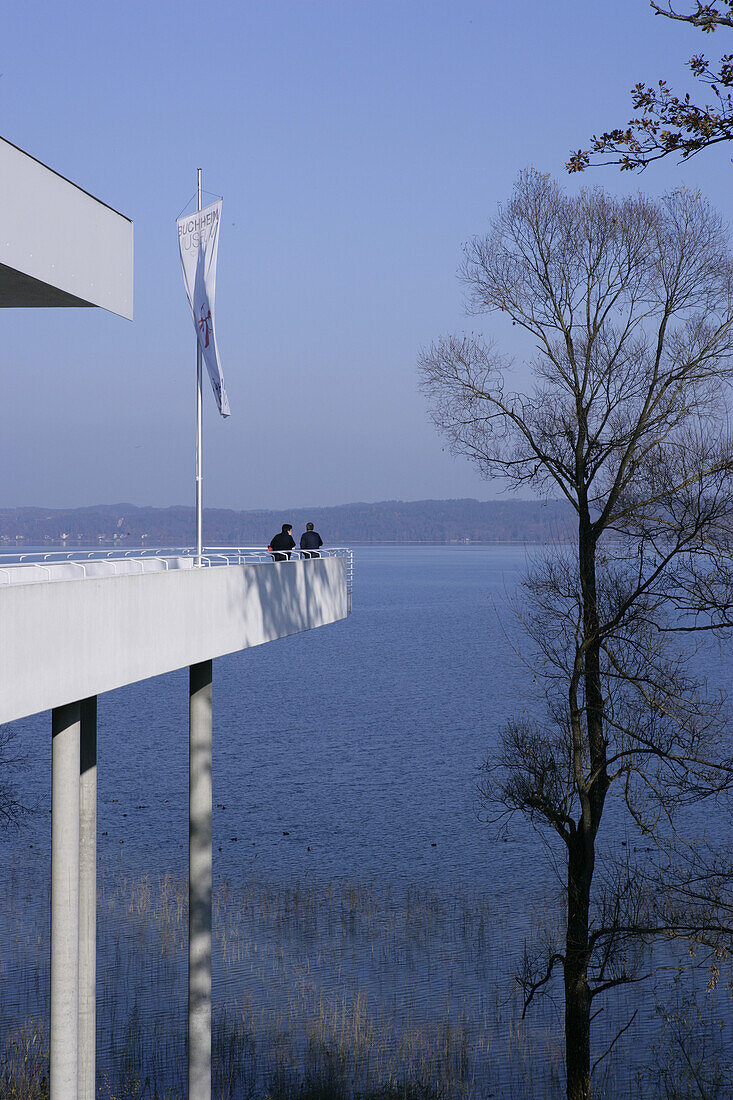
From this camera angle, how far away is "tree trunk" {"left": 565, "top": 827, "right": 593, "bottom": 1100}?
1781 centimetres

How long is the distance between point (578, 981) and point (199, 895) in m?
7.20

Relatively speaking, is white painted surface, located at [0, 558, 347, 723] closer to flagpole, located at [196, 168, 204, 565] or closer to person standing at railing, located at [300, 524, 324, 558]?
flagpole, located at [196, 168, 204, 565]

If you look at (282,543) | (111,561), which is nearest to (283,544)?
(282,543)

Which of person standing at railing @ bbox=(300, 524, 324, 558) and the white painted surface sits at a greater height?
person standing at railing @ bbox=(300, 524, 324, 558)

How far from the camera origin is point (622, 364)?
63.9ft

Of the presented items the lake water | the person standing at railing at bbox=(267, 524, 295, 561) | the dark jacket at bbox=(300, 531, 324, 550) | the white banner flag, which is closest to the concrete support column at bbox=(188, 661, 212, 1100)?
the person standing at railing at bbox=(267, 524, 295, 561)

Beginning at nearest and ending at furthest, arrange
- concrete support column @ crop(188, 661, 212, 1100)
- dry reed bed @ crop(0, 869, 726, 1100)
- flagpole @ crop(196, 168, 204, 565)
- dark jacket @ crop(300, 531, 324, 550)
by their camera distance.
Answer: concrete support column @ crop(188, 661, 212, 1100) → flagpole @ crop(196, 168, 204, 565) → dry reed bed @ crop(0, 869, 726, 1100) → dark jacket @ crop(300, 531, 324, 550)

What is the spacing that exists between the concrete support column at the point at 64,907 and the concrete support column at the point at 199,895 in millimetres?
3253

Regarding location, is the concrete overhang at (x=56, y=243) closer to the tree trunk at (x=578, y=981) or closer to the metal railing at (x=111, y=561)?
the metal railing at (x=111, y=561)

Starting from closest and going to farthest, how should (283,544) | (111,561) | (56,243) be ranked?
(56,243)
(111,561)
(283,544)

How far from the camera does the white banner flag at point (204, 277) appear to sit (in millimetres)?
17359

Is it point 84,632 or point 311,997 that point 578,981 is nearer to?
point 311,997

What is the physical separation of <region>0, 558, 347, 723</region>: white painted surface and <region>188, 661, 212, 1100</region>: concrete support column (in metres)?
1.41

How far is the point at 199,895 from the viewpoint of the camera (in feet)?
50.5
